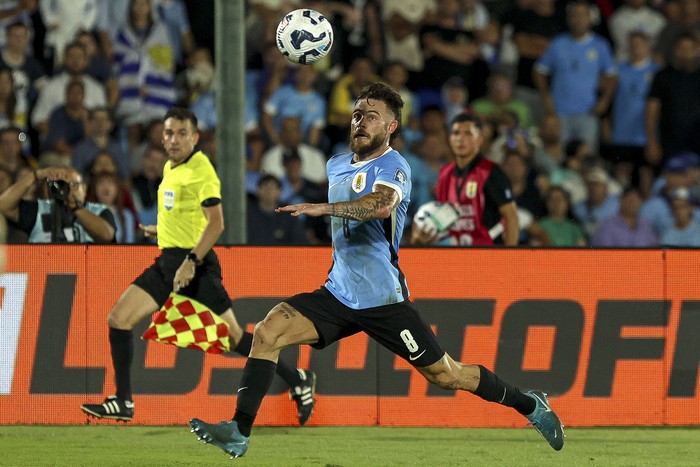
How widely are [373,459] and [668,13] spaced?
30.4 feet

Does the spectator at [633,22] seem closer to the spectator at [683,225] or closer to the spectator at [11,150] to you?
the spectator at [683,225]

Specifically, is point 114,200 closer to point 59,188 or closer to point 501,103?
point 59,188

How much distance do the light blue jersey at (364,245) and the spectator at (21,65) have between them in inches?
295

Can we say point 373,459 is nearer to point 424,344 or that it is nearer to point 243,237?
point 424,344

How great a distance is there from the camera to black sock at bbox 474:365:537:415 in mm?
7922

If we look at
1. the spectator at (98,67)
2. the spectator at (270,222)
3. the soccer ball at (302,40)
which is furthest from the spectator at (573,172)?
the soccer ball at (302,40)

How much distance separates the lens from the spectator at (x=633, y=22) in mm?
15734

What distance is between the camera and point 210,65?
14.9 metres

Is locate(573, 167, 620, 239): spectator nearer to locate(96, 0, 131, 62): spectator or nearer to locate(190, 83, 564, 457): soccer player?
locate(96, 0, 131, 62): spectator

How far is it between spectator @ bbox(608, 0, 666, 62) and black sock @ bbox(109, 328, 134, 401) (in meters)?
8.41

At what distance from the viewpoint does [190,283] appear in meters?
9.65

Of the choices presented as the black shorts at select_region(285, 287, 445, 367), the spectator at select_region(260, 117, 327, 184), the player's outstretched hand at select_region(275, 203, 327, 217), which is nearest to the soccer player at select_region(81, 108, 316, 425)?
the black shorts at select_region(285, 287, 445, 367)

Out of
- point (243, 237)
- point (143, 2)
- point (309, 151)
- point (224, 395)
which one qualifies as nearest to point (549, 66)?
point (309, 151)

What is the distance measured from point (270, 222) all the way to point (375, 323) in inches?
217
